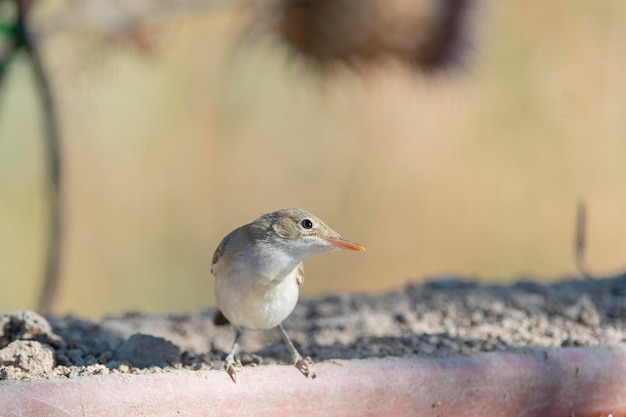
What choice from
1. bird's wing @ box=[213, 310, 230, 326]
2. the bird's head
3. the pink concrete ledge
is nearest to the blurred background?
bird's wing @ box=[213, 310, 230, 326]

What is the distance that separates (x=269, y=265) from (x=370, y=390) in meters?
0.43

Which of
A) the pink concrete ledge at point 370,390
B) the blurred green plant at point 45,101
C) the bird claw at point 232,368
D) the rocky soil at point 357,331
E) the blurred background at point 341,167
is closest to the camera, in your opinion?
the pink concrete ledge at point 370,390

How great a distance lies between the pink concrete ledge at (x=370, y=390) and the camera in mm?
1720

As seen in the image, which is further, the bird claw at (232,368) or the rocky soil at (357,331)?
the rocky soil at (357,331)

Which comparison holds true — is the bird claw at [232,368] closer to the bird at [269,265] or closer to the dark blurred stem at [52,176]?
the bird at [269,265]

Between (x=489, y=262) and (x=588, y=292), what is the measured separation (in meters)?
3.03

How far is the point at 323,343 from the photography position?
2.76m

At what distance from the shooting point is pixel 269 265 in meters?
2.24

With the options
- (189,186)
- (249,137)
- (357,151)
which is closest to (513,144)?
(357,151)

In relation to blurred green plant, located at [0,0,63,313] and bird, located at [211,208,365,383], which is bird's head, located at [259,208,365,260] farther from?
blurred green plant, located at [0,0,63,313]

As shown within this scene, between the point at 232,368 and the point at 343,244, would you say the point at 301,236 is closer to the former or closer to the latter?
the point at 343,244

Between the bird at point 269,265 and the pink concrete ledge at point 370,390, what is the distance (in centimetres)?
27

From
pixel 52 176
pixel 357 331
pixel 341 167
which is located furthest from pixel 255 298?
pixel 341 167

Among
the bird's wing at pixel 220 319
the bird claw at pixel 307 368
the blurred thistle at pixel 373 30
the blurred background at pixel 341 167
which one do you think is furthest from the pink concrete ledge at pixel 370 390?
the blurred background at pixel 341 167
